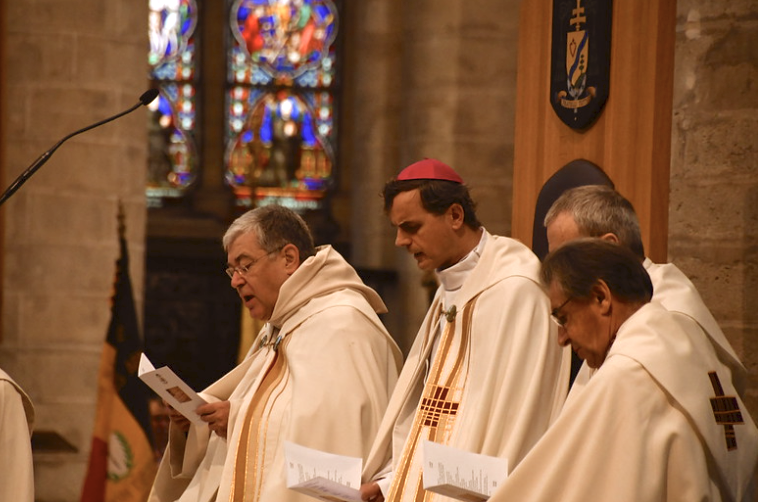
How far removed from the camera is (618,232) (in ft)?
13.3

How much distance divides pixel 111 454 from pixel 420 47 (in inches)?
174

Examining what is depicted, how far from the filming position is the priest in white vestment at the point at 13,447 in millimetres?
3943

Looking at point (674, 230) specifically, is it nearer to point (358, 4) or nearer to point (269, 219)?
point (269, 219)

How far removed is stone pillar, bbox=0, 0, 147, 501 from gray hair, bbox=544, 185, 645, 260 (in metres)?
5.53

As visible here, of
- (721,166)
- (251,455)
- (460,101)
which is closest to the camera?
(251,455)

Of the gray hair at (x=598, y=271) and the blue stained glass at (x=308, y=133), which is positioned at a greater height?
the blue stained glass at (x=308, y=133)

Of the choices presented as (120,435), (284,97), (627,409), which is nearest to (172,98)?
(284,97)

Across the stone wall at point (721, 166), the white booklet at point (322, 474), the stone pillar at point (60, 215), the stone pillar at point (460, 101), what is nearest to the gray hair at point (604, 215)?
the white booklet at point (322, 474)

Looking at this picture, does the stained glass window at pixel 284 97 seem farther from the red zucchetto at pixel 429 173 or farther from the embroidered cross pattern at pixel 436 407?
the embroidered cross pattern at pixel 436 407

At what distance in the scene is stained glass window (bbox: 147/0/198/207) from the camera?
12.9m

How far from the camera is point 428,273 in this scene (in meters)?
10.6

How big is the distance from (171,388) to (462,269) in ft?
3.36

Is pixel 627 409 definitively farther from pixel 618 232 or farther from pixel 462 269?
pixel 462 269

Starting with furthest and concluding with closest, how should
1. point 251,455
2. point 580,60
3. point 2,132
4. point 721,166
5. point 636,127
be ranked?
point 2,132 → point 721,166 → point 580,60 → point 636,127 → point 251,455
